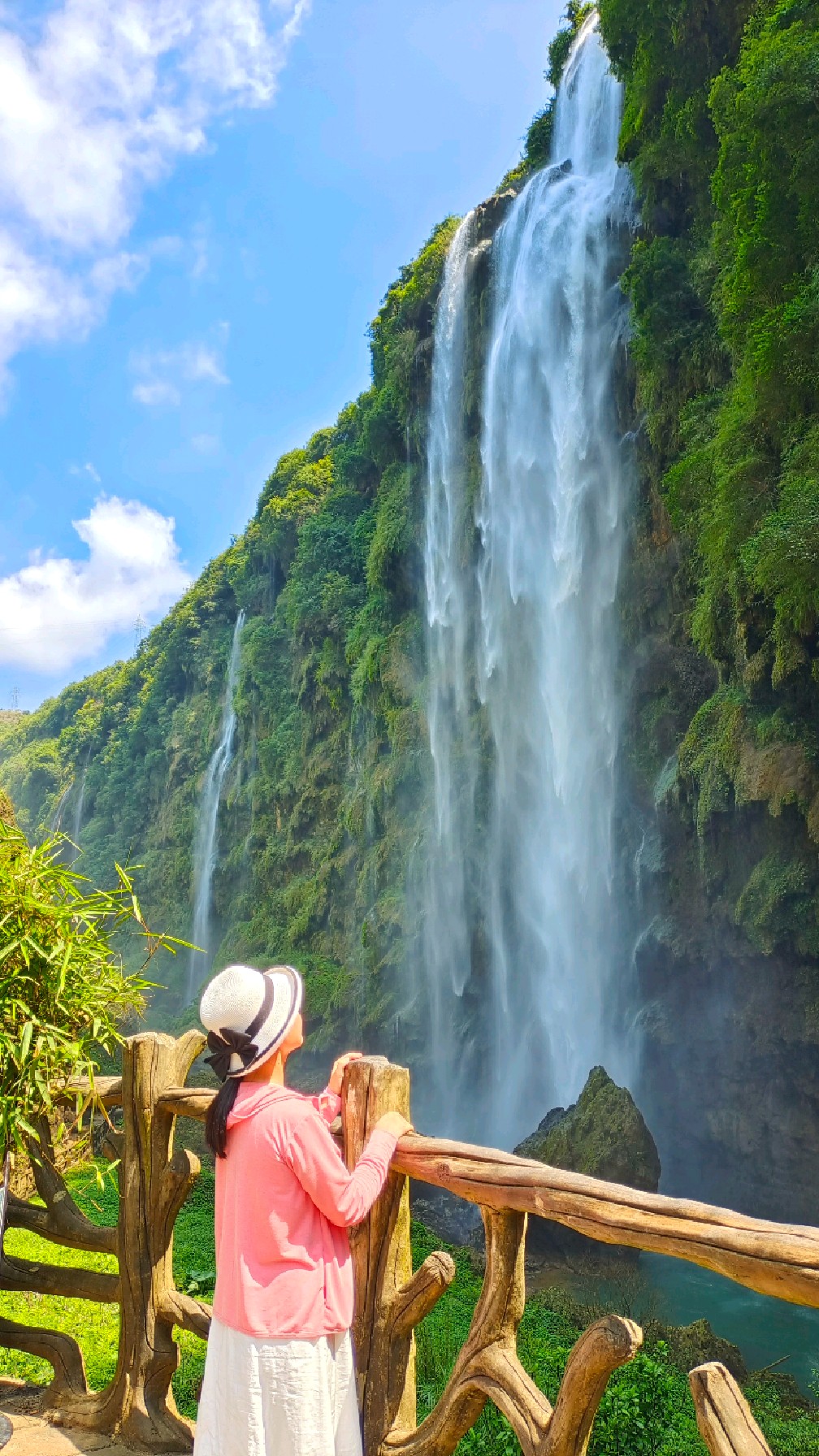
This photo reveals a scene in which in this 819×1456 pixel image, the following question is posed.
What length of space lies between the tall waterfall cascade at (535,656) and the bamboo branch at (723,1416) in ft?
46.8

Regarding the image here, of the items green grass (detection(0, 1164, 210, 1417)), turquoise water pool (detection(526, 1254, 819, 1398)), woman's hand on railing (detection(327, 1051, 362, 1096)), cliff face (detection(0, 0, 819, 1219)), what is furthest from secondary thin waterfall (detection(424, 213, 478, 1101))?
woman's hand on railing (detection(327, 1051, 362, 1096))

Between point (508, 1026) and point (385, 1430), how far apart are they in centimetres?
1615

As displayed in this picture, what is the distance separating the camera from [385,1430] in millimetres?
2521

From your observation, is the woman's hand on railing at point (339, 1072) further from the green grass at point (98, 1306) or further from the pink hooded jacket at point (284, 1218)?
the green grass at point (98, 1306)

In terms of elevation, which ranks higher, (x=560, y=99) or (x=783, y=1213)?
(x=560, y=99)

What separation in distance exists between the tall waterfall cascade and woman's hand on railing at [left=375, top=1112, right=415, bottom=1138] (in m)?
13.6

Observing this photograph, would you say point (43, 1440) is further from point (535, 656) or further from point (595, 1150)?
point (535, 656)

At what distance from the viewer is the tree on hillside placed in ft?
9.34

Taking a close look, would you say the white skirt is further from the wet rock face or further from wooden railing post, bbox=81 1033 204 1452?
the wet rock face

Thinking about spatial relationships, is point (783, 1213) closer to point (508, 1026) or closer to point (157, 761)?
point (508, 1026)

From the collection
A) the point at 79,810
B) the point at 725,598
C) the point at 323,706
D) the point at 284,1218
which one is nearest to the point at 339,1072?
the point at 284,1218

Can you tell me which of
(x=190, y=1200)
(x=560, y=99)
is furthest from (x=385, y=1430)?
(x=560, y=99)

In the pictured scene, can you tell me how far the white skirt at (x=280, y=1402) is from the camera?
2062 millimetres

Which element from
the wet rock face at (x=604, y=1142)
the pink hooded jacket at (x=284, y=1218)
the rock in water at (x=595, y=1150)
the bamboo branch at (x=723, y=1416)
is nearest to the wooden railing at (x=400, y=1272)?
the bamboo branch at (x=723, y=1416)
